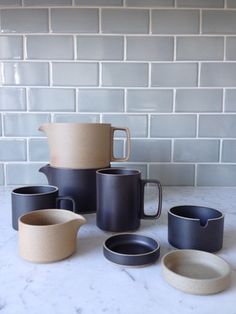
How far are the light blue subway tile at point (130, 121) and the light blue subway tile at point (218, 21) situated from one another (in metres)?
0.32

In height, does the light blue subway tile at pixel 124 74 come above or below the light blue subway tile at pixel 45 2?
below

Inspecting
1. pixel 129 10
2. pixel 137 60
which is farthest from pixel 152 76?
pixel 129 10

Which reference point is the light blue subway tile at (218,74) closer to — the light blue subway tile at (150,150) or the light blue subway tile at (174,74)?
the light blue subway tile at (174,74)

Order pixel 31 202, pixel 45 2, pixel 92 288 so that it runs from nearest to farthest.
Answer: pixel 92 288
pixel 31 202
pixel 45 2

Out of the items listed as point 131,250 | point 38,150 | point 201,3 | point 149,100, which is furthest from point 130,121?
point 131,250

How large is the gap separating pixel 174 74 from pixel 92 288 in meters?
0.70

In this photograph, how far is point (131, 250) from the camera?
0.44 metres

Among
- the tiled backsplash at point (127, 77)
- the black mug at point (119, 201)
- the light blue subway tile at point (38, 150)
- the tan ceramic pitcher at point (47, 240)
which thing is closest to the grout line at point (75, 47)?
the tiled backsplash at point (127, 77)

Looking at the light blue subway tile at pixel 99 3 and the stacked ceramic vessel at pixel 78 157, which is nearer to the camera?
the stacked ceramic vessel at pixel 78 157

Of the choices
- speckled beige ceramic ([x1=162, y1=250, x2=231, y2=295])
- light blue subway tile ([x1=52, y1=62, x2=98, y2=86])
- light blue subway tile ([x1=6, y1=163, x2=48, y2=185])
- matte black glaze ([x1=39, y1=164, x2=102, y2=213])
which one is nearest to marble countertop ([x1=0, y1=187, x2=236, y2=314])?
speckled beige ceramic ([x1=162, y1=250, x2=231, y2=295])

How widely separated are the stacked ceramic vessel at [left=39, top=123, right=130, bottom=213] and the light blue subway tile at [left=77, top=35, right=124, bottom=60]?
347 mm

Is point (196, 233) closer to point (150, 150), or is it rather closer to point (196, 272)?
point (196, 272)

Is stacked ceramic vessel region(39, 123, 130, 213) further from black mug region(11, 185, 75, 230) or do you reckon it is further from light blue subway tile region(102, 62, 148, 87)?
light blue subway tile region(102, 62, 148, 87)

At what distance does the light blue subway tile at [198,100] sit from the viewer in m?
0.88
